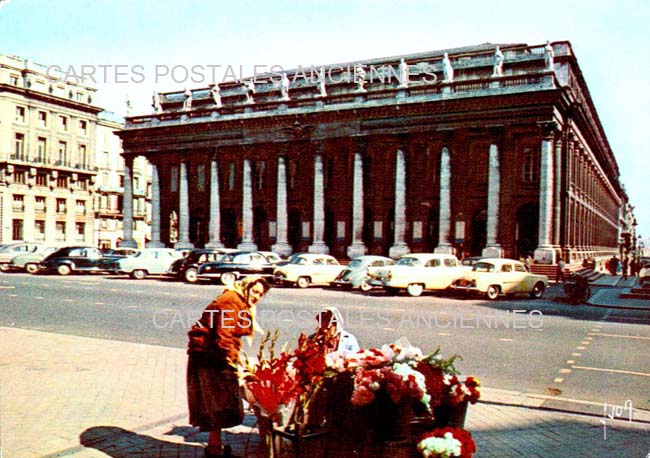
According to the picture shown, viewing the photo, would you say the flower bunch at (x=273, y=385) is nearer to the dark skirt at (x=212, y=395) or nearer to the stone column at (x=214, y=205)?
the dark skirt at (x=212, y=395)

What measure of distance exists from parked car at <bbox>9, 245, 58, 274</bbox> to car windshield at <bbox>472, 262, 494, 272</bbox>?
23.4 m

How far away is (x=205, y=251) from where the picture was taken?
30078mm

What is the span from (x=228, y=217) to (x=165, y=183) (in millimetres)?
7364

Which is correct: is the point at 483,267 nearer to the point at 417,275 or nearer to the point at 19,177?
the point at 417,275

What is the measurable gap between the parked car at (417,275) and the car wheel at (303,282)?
3.70m

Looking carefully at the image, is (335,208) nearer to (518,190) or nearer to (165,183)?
(518,190)

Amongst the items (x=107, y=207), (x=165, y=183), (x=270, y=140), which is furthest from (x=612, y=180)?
(x=107, y=207)

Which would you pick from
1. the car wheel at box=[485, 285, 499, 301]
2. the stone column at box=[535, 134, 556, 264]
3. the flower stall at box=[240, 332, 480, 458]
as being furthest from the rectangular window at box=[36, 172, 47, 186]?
the stone column at box=[535, 134, 556, 264]

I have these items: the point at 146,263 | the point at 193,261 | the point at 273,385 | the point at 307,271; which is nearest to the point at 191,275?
the point at 193,261

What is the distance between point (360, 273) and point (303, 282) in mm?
2795

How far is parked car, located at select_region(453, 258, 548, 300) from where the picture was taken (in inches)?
937

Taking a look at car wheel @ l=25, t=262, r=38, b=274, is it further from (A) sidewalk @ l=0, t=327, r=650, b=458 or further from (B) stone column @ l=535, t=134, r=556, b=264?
(B) stone column @ l=535, t=134, r=556, b=264

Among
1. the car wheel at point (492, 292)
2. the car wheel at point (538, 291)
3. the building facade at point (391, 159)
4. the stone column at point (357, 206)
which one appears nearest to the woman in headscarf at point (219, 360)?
the car wheel at point (492, 292)

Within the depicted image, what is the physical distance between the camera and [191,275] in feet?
95.2
